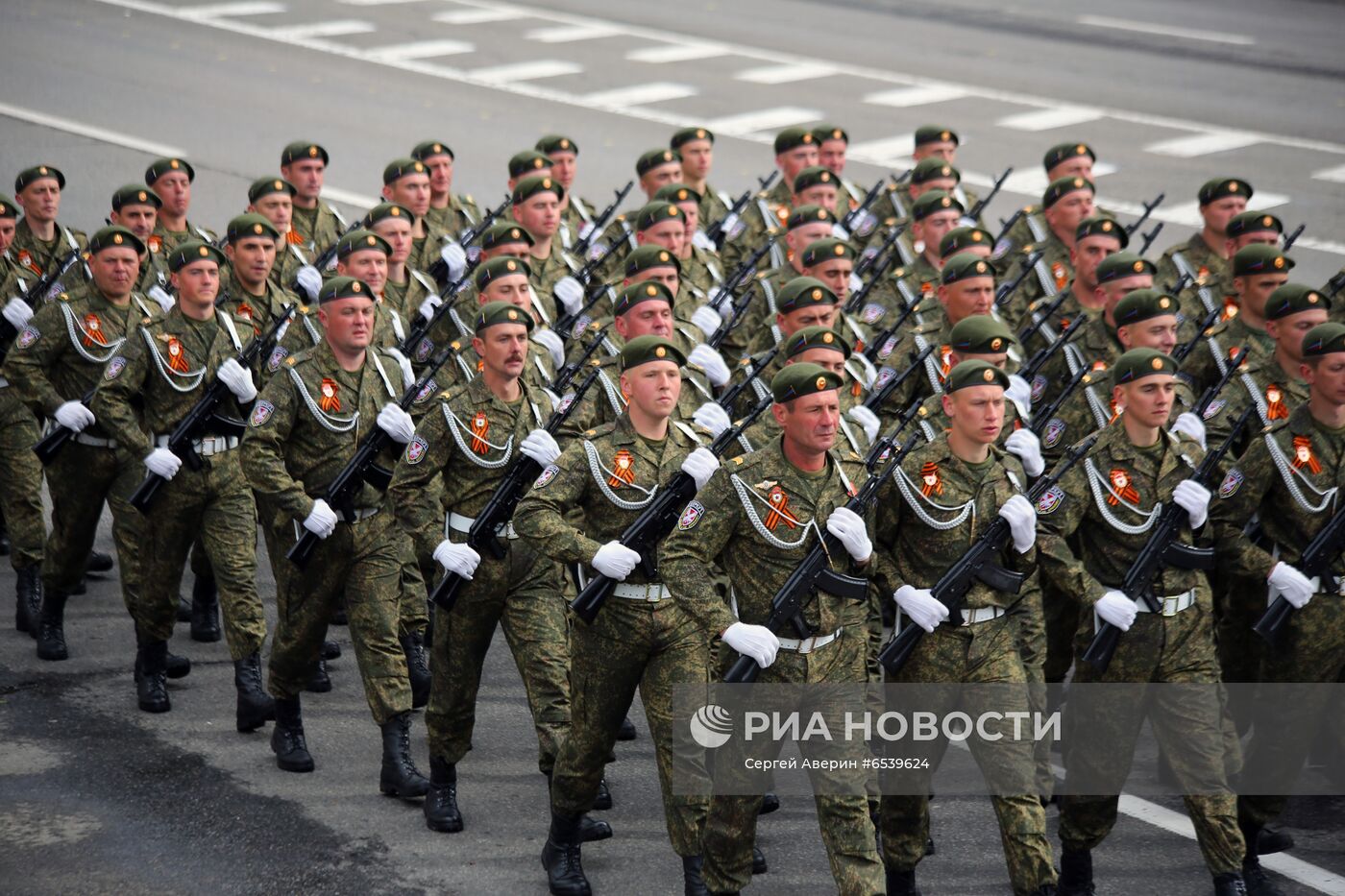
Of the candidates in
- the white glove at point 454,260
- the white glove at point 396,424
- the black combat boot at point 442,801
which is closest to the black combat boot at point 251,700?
the black combat boot at point 442,801

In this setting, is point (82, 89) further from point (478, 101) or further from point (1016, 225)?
point (1016, 225)

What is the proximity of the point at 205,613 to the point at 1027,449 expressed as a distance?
474 centimetres

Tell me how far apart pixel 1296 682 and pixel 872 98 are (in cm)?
1523

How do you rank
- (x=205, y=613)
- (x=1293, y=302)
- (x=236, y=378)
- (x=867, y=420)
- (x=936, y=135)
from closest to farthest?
1. (x=1293, y=302)
2. (x=867, y=420)
3. (x=236, y=378)
4. (x=205, y=613)
5. (x=936, y=135)

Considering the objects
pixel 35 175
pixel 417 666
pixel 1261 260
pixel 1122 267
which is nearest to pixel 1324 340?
pixel 1261 260

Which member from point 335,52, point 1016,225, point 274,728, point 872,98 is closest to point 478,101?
point 335,52

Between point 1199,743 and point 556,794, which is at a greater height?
point 1199,743

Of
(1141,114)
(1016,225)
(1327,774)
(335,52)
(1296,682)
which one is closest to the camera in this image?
(1296,682)

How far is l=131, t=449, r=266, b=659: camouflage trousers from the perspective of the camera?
9500 mm

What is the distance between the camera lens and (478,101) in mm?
22438

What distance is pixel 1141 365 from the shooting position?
7930mm

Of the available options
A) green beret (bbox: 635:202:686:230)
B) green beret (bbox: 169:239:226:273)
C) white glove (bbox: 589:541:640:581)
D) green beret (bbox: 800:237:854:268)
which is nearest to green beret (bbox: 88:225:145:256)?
green beret (bbox: 169:239:226:273)

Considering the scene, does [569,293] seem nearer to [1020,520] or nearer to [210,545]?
[210,545]

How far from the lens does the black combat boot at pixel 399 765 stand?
8719 mm
